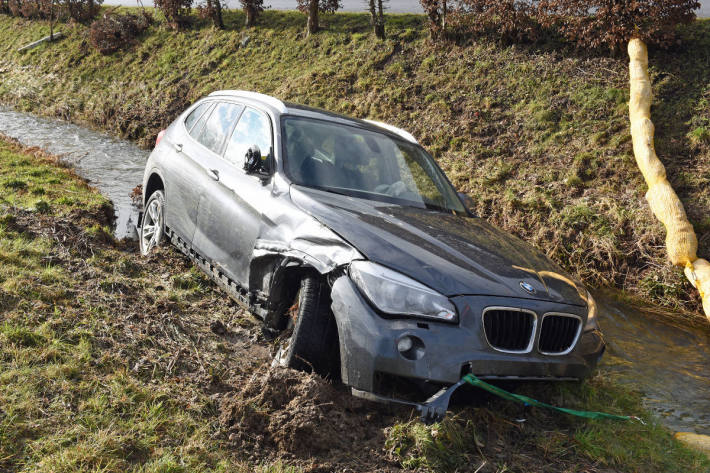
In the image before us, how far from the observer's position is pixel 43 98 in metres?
21.4

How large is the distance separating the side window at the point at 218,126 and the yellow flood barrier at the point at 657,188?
5.55 m

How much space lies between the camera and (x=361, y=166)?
15.6 feet

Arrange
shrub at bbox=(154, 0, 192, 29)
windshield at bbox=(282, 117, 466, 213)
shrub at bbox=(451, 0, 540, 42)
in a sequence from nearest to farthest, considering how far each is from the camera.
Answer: windshield at bbox=(282, 117, 466, 213)
shrub at bbox=(451, 0, 540, 42)
shrub at bbox=(154, 0, 192, 29)

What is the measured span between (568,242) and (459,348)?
5924mm

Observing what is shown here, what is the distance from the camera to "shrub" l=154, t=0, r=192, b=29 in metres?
23.2

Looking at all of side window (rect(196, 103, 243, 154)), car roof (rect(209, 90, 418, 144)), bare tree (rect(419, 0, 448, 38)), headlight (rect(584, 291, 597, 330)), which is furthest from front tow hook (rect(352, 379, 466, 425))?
bare tree (rect(419, 0, 448, 38))

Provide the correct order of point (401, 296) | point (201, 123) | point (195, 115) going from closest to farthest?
point (401, 296) → point (201, 123) → point (195, 115)

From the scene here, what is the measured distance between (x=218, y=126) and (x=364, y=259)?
113 inches

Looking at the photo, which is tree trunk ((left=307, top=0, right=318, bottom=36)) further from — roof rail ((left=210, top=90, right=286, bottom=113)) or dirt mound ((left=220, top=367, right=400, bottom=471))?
dirt mound ((left=220, top=367, right=400, bottom=471))

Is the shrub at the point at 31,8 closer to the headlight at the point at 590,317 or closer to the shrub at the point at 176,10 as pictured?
the shrub at the point at 176,10

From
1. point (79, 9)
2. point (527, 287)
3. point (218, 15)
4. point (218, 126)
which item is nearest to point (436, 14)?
point (218, 15)

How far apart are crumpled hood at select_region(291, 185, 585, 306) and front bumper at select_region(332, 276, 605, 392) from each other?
14cm

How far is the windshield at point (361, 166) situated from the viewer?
14.6ft

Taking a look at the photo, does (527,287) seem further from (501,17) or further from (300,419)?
(501,17)
